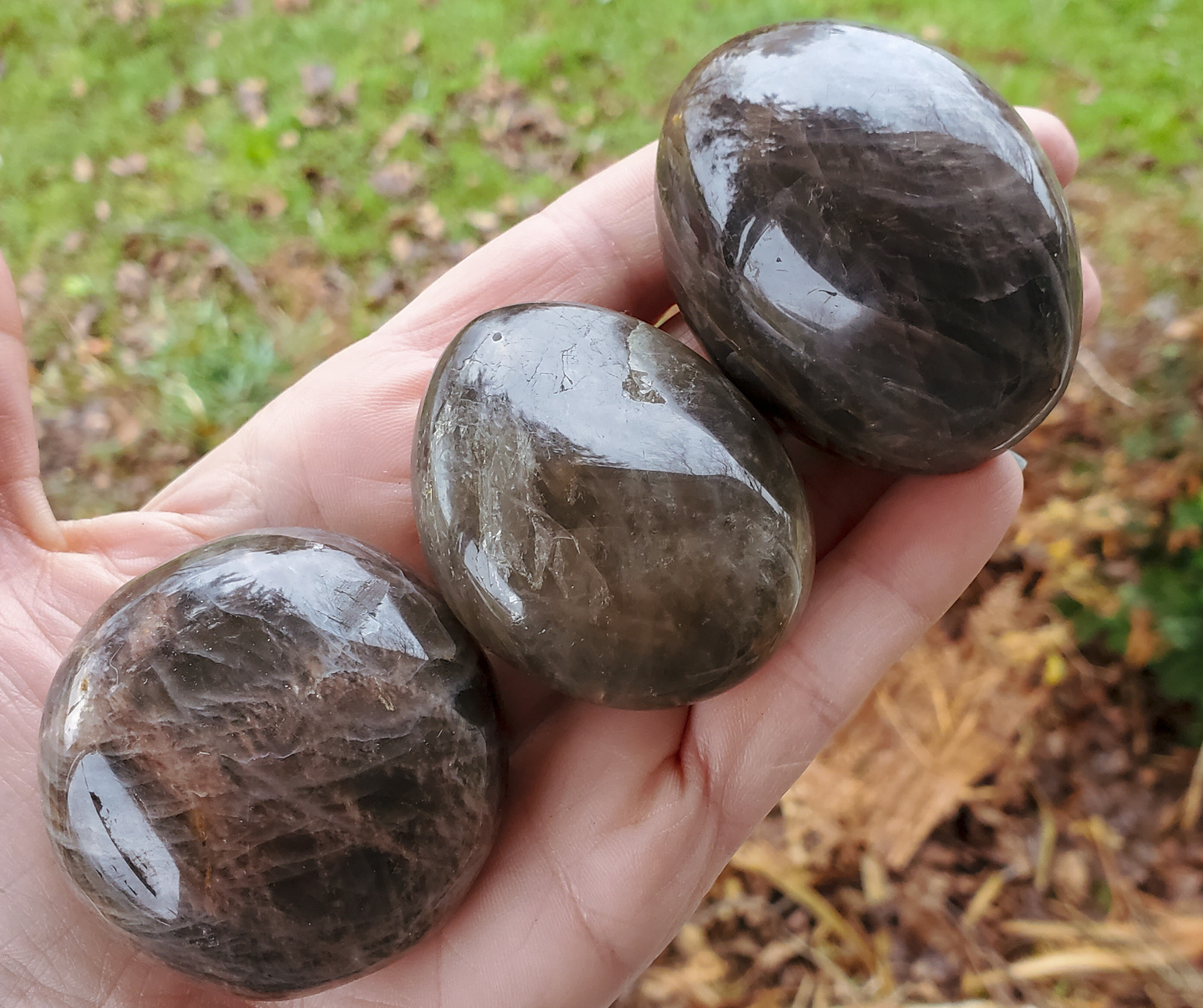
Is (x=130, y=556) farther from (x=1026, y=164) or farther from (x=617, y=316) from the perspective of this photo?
(x=1026, y=164)

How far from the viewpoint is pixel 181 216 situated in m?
3.22

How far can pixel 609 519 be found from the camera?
130 centimetres

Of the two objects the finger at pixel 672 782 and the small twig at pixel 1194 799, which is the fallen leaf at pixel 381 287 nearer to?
the finger at pixel 672 782

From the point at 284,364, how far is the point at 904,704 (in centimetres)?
196

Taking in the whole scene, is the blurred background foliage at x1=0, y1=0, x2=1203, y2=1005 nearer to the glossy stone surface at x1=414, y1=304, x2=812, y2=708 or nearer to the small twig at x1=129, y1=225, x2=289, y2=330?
the small twig at x1=129, y1=225, x2=289, y2=330

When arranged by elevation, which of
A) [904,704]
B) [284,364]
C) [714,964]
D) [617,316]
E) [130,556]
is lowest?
[714,964]

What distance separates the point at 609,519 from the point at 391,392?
64 centimetres

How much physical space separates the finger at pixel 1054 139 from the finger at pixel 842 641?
21.8 inches

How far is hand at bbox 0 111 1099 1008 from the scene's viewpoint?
1478mm

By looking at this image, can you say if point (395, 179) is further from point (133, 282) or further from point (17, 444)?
point (17, 444)

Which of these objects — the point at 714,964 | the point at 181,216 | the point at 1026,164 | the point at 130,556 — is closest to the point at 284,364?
the point at 181,216

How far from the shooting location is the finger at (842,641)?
154cm

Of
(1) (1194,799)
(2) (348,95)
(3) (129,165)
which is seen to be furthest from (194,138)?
(1) (1194,799)

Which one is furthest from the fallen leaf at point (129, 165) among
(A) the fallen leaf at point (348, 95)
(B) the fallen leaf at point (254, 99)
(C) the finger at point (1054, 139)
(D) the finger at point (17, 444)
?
(C) the finger at point (1054, 139)
